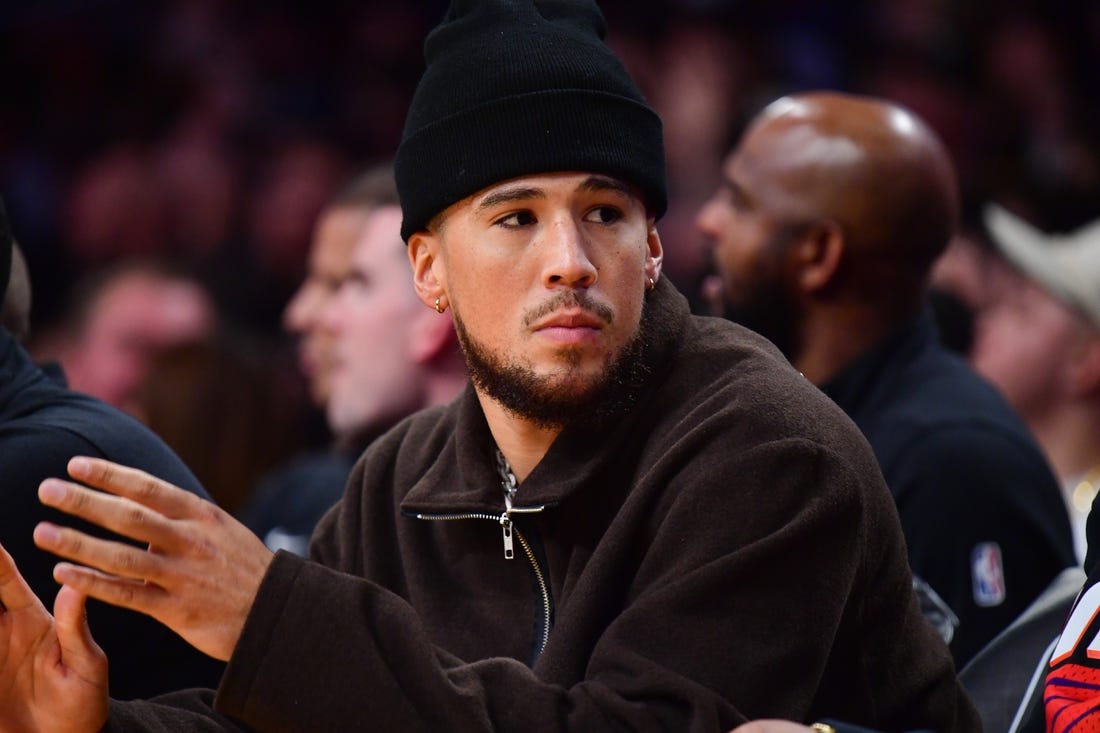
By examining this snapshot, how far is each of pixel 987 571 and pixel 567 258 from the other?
1.58 metres

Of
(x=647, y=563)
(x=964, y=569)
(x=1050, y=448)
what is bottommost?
(x=1050, y=448)

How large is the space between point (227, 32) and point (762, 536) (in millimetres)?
6986

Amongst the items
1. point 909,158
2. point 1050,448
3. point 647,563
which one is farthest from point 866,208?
point 647,563

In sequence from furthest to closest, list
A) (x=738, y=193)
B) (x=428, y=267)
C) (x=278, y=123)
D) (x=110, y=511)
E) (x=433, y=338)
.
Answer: (x=278, y=123), (x=433, y=338), (x=738, y=193), (x=428, y=267), (x=110, y=511)

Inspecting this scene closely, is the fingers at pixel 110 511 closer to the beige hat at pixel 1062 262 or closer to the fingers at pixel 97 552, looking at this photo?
the fingers at pixel 97 552

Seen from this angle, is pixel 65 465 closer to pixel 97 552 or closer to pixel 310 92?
pixel 97 552

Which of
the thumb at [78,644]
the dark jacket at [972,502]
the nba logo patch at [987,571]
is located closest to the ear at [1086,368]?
the dark jacket at [972,502]

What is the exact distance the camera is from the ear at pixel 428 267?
10.7 ft

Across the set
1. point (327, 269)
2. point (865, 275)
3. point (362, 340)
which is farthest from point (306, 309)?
point (865, 275)

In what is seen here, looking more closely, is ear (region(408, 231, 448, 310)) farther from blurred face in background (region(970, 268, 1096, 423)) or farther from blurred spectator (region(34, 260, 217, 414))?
blurred spectator (region(34, 260, 217, 414))

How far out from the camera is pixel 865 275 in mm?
4648

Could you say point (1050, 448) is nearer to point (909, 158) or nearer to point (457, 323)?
point (909, 158)

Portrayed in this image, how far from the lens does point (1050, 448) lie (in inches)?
230

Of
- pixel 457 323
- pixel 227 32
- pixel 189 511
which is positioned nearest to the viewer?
pixel 189 511
